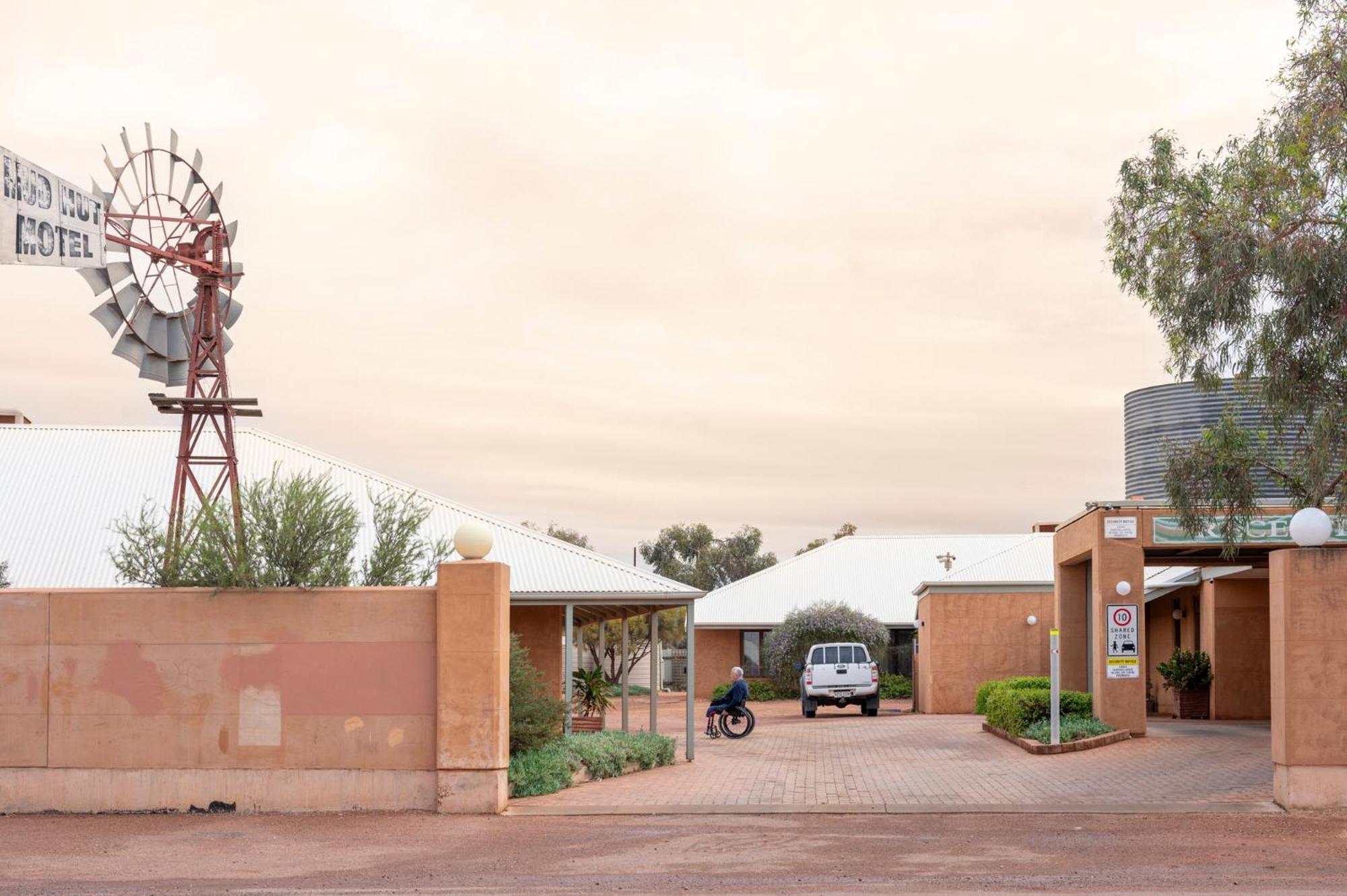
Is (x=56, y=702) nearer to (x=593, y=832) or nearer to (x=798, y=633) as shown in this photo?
(x=593, y=832)

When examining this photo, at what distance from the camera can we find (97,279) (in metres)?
18.0

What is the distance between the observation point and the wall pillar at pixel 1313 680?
14508mm

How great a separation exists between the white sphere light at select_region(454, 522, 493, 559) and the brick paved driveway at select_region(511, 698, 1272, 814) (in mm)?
2749

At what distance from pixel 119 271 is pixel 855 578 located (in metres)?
34.8

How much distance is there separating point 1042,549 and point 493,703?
29.8 meters

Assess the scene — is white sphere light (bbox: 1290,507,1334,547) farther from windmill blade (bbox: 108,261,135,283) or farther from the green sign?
windmill blade (bbox: 108,261,135,283)

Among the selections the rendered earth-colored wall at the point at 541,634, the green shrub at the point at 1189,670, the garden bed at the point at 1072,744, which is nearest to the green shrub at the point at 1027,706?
the garden bed at the point at 1072,744

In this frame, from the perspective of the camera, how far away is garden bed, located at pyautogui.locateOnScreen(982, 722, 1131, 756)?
68.6ft

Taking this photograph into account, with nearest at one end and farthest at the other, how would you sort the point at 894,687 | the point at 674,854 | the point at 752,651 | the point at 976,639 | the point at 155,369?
the point at 674,854, the point at 155,369, the point at 976,639, the point at 894,687, the point at 752,651

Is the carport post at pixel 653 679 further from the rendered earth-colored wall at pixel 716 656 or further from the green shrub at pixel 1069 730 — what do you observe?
the rendered earth-colored wall at pixel 716 656

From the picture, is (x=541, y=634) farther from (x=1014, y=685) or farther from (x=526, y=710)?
(x=1014, y=685)

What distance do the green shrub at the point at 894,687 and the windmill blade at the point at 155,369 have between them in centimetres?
2943

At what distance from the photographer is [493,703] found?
1498cm

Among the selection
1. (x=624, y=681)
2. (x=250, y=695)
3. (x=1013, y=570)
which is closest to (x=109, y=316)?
(x=250, y=695)
